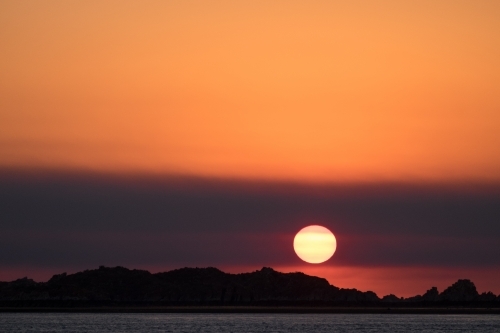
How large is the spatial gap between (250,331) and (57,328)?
34.8m

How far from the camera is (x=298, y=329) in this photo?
528 feet

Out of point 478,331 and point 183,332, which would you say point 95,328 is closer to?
point 183,332

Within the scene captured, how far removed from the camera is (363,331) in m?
153

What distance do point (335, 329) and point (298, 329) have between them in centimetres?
615

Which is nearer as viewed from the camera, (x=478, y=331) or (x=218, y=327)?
(x=478, y=331)

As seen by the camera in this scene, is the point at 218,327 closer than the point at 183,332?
No

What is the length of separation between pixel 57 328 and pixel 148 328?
15.8m

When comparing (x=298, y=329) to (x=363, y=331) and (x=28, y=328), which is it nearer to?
(x=363, y=331)

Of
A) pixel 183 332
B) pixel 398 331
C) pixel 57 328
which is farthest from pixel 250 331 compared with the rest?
pixel 57 328

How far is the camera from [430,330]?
157m

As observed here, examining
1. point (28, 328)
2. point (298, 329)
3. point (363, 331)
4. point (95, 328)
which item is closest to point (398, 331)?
point (363, 331)

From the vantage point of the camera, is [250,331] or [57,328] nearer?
[250,331]

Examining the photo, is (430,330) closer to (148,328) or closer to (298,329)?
(298,329)

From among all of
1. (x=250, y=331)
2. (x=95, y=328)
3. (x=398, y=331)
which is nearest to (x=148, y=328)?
(x=95, y=328)
